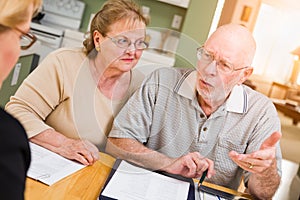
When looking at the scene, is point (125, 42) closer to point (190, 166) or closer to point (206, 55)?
point (206, 55)

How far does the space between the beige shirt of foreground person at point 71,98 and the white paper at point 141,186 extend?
215 mm

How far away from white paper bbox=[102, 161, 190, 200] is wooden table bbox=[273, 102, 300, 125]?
89cm

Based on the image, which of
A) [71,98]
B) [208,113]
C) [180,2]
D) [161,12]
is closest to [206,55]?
[208,113]

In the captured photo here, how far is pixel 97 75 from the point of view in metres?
1.31

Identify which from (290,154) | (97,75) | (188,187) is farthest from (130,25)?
(290,154)

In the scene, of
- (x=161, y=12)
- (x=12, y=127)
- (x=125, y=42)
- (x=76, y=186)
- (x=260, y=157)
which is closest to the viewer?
(x=12, y=127)

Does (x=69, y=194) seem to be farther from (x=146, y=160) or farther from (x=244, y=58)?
(x=244, y=58)

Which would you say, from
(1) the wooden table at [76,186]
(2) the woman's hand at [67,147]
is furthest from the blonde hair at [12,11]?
(2) the woman's hand at [67,147]

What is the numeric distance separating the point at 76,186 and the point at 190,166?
13.6 inches

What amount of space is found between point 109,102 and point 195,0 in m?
1.09

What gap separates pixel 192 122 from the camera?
130cm

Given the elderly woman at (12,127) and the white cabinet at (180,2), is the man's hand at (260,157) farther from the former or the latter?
the white cabinet at (180,2)

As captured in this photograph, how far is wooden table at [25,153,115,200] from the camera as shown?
873 mm

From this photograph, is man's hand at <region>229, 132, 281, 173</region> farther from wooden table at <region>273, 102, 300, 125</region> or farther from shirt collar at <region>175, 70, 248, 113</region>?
wooden table at <region>273, 102, 300, 125</region>
